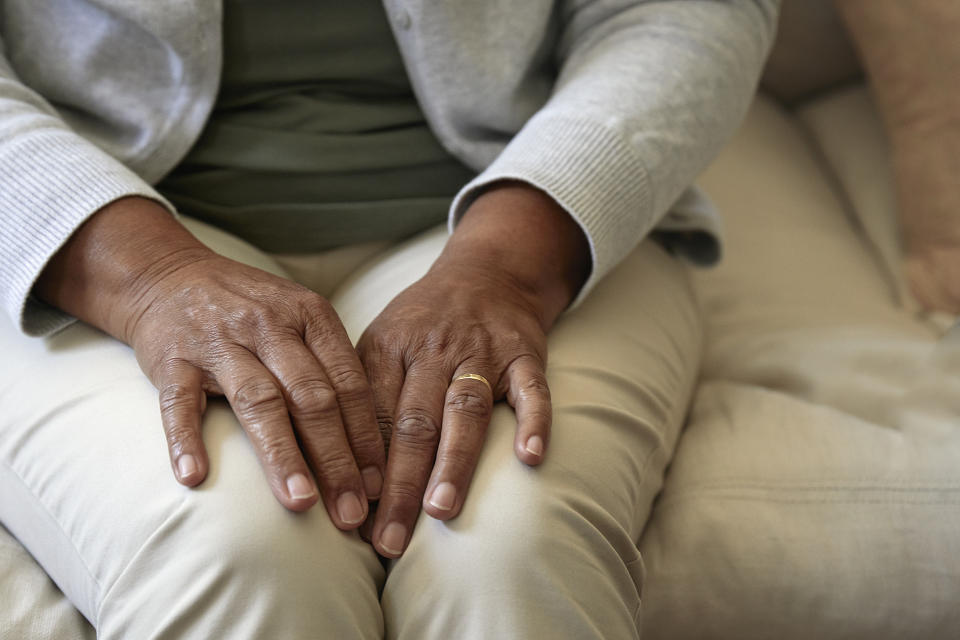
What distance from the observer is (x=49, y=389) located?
2.06ft

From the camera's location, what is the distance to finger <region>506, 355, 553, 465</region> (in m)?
0.56

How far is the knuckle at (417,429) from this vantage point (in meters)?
0.57

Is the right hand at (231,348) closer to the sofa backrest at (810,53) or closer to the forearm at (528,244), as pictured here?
the forearm at (528,244)

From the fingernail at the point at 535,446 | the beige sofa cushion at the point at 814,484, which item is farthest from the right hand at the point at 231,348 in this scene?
the beige sofa cushion at the point at 814,484

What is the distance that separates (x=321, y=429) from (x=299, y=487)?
4 cm

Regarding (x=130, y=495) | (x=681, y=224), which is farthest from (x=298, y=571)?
(x=681, y=224)

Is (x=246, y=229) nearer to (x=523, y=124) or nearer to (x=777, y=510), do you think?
(x=523, y=124)

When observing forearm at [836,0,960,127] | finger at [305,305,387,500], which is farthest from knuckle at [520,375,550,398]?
forearm at [836,0,960,127]

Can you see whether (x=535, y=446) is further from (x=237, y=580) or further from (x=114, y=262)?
(x=114, y=262)

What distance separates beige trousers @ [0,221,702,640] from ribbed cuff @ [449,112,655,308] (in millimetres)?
100

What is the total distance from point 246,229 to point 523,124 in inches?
11.4

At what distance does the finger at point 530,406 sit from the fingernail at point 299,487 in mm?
136

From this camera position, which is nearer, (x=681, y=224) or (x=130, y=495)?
(x=130, y=495)

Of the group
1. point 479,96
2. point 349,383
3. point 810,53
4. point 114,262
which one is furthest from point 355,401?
point 810,53
